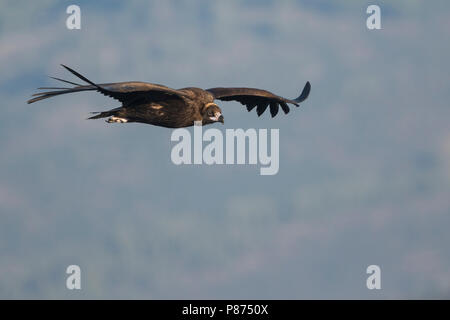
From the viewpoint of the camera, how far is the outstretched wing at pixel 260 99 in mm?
34906

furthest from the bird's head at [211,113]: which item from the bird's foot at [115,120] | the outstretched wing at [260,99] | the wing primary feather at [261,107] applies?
the wing primary feather at [261,107]

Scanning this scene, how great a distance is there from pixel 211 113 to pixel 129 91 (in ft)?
12.4

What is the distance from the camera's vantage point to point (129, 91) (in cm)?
2936

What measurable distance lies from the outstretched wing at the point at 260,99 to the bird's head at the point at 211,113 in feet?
6.81

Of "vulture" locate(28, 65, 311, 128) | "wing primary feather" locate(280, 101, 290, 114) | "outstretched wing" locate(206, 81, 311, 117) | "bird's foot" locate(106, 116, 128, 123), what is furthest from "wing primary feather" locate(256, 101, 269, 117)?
"bird's foot" locate(106, 116, 128, 123)

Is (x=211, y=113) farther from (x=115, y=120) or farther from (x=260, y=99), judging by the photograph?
(x=260, y=99)

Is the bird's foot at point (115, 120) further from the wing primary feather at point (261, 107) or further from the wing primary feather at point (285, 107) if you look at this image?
the wing primary feather at point (285, 107)

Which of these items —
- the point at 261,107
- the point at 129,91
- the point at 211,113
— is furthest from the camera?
the point at 261,107

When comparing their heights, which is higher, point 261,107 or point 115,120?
point 261,107

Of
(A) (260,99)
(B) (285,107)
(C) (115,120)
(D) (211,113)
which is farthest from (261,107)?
(C) (115,120)

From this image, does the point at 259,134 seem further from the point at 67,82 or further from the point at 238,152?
the point at 67,82

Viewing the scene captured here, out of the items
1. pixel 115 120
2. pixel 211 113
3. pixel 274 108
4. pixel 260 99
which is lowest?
pixel 115 120
